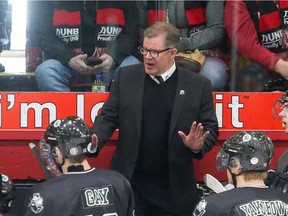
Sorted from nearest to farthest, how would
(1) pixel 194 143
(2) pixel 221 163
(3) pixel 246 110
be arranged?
(2) pixel 221 163
(1) pixel 194 143
(3) pixel 246 110

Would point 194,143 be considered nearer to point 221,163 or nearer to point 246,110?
point 221,163

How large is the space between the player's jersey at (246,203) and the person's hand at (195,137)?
0.83m

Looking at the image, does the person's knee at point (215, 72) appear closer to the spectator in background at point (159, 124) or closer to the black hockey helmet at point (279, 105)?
the black hockey helmet at point (279, 105)

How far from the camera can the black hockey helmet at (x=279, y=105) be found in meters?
6.24

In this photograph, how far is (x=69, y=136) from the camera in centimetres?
539

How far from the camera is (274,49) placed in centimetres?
693

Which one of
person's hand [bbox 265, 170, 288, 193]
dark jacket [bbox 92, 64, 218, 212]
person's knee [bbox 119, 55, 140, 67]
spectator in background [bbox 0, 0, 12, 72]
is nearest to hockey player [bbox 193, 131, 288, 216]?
person's hand [bbox 265, 170, 288, 193]

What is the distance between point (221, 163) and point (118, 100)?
106 centimetres

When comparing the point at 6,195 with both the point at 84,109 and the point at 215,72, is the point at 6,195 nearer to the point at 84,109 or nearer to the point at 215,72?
the point at 84,109

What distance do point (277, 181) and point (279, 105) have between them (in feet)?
2.72

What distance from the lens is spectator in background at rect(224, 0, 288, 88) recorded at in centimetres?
685

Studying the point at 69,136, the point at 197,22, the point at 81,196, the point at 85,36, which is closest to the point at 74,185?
the point at 81,196

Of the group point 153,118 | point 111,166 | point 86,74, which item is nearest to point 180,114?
point 153,118

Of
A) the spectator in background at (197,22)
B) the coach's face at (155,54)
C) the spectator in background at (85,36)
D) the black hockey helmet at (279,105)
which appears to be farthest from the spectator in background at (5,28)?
the black hockey helmet at (279,105)
